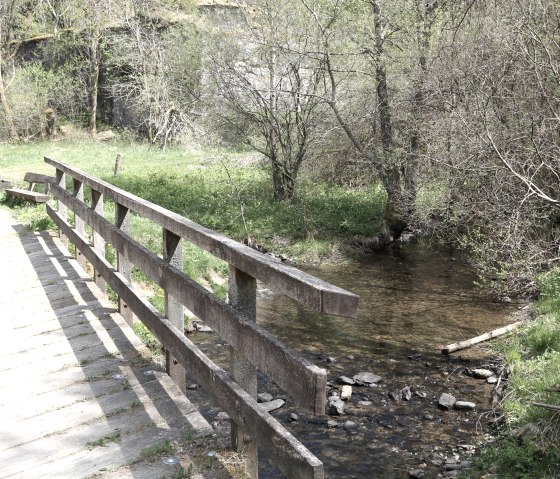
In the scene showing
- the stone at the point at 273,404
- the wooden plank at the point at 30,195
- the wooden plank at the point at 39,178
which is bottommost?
the stone at the point at 273,404

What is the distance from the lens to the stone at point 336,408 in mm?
7707

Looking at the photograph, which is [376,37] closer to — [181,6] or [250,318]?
[250,318]

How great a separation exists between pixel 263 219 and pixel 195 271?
17.8ft

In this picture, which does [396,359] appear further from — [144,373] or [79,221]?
[144,373]

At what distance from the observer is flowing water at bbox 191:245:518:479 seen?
6883mm

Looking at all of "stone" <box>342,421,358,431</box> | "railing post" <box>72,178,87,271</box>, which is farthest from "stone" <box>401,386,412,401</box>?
"railing post" <box>72,178,87,271</box>

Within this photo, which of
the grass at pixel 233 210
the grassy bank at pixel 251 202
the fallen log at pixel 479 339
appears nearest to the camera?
the fallen log at pixel 479 339

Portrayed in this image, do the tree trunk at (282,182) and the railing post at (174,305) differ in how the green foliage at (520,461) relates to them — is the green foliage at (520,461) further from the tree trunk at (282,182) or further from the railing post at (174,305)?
the tree trunk at (282,182)

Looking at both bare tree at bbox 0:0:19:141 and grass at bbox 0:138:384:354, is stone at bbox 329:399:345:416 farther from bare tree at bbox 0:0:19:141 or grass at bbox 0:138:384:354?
bare tree at bbox 0:0:19:141

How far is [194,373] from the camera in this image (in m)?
4.12

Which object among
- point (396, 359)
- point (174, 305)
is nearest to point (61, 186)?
point (396, 359)

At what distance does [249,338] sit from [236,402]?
393mm

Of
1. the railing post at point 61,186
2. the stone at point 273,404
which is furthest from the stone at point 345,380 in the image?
the railing post at point 61,186

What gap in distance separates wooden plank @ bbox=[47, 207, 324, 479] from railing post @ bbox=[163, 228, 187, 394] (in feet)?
0.31
